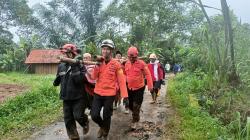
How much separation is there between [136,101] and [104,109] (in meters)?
1.98

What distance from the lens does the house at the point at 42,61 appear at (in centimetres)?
4996

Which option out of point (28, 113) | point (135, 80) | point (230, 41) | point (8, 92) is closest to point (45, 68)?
point (8, 92)

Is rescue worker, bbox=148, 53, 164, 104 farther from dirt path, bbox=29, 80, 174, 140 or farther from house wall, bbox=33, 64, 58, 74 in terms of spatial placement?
house wall, bbox=33, 64, 58, 74

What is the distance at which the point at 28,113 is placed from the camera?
11711 millimetres

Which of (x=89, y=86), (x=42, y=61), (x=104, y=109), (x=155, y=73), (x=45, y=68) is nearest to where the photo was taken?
(x=104, y=109)

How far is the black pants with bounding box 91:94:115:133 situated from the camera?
7926 mm

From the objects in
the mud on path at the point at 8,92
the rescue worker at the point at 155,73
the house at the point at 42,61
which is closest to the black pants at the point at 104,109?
the rescue worker at the point at 155,73

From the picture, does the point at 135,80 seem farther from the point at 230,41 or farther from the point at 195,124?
the point at 230,41

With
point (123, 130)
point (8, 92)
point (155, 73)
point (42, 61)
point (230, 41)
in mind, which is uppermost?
point (230, 41)

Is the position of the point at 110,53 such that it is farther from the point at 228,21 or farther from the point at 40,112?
the point at 228,21

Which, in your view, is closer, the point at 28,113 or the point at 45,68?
the point at 28,113

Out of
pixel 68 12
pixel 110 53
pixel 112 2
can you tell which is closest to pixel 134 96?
pixel 110 53

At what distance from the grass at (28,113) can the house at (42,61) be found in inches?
1393

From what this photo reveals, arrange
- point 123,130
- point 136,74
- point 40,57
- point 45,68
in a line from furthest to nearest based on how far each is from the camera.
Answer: point 45,68, point 40,57, point 136,74, point 123,130
